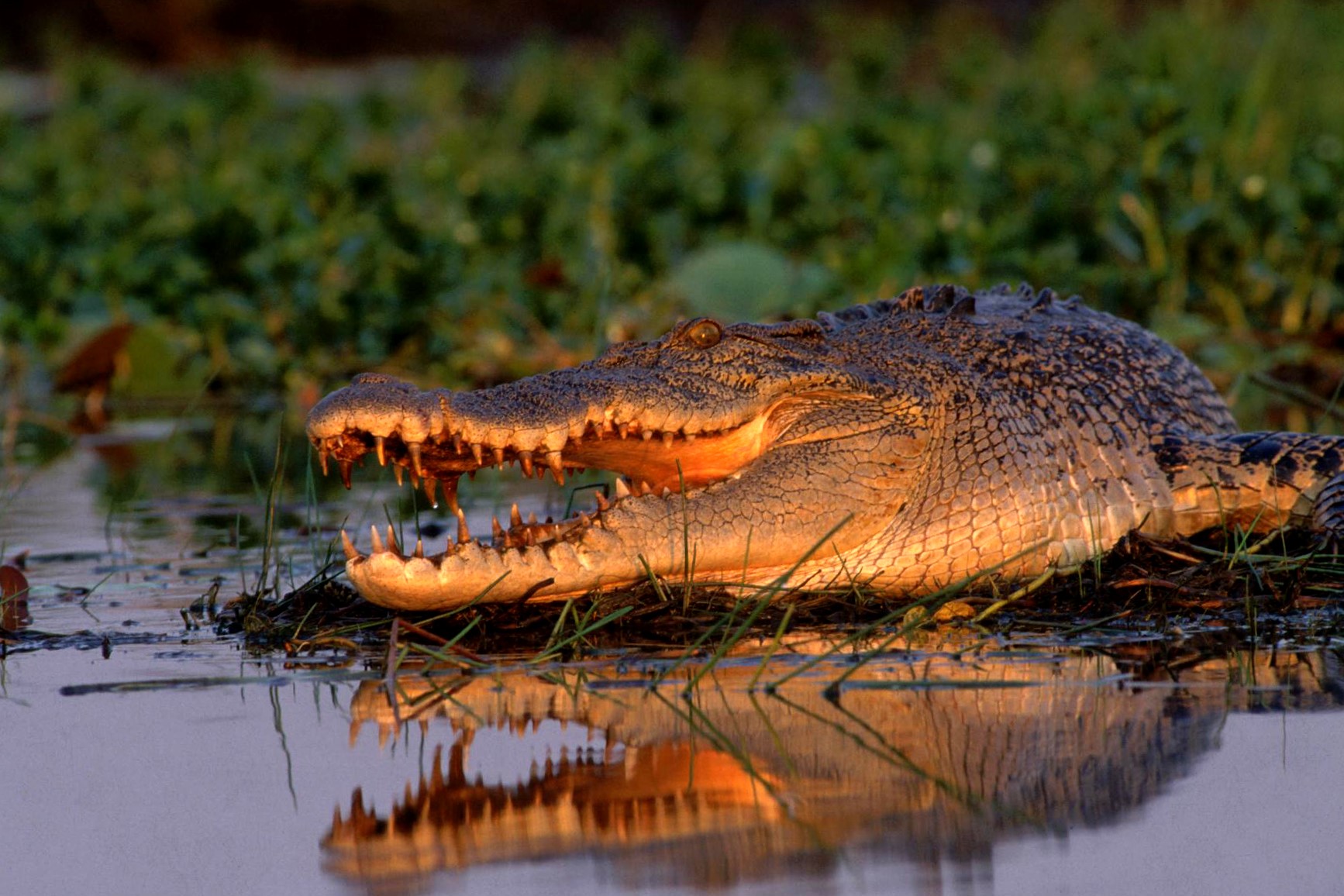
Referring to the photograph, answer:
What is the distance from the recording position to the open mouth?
431 cm

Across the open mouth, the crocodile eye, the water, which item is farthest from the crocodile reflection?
the crocodile eye

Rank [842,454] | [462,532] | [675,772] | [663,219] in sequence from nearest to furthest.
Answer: [675,772] < [462,532] < [842,454] < [663,219]

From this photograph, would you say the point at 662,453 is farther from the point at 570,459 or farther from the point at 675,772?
the point at 675,772

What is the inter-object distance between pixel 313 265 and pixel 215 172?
94.1 inches

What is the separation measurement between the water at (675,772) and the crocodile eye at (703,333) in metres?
0.85

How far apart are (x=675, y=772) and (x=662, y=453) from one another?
63.5 inches

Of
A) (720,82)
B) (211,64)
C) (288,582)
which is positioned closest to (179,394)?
(288,582)

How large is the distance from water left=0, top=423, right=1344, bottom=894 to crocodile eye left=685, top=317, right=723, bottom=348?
854 millimetres

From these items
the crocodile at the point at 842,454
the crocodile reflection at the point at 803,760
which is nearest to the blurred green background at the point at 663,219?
the crocodile at the point at 842,454

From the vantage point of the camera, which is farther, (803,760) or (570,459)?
(570,459)

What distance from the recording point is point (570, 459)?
479 cm

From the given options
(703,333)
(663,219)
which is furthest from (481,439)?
(663,219)

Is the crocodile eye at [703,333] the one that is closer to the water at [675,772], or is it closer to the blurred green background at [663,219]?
the water at [675,772]

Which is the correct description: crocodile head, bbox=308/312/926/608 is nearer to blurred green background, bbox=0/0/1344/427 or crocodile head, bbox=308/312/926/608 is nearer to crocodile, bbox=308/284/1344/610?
crocodile, bbox=308/284/1344/610
